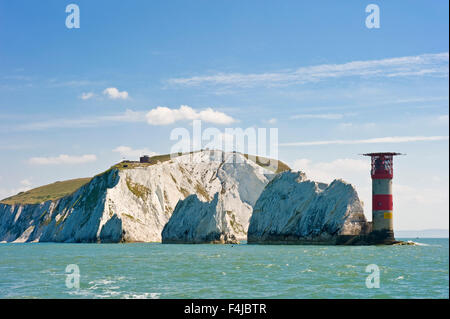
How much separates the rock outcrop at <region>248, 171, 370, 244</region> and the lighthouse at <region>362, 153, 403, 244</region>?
4.58 meters

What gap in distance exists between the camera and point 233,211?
196m

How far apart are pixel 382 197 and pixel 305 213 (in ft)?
67.6

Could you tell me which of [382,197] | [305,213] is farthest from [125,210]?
[382,197]

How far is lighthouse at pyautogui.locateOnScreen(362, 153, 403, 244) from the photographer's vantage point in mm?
99062

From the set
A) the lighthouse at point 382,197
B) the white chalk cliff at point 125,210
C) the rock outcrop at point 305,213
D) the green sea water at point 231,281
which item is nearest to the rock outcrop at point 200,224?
the white chalk cliff at point 125,210

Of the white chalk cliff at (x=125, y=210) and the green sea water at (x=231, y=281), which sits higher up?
the white chalk cliff at (x=125, y=210)

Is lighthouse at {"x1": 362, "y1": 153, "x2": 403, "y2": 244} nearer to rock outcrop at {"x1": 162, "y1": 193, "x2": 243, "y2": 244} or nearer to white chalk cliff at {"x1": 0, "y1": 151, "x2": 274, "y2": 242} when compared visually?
rock outcrop at {"x1": 162, "y1": 193, "x2": 243, "y2": 244}

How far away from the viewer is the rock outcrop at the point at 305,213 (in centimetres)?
10694

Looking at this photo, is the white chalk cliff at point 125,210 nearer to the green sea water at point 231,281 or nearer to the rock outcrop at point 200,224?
the rock outcrop at point 200,224

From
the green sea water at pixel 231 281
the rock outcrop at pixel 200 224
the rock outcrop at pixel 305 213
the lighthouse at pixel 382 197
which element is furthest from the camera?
the rock outcrop at pixel 200 224

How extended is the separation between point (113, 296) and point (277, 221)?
88.9 metres

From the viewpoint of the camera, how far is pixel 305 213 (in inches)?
4567

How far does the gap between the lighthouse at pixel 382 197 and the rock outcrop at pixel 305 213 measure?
4.58 metres

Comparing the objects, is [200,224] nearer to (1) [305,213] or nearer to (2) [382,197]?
(1) [305,213]
